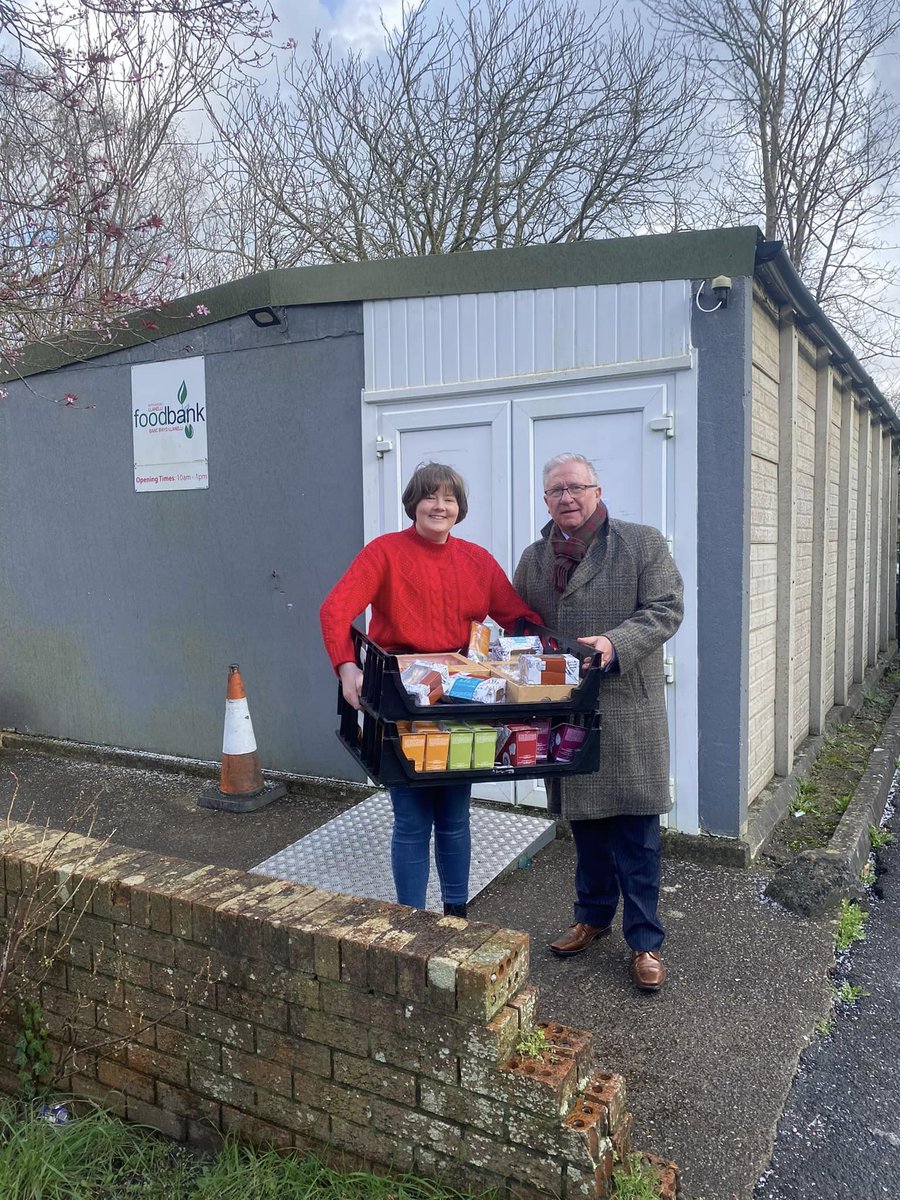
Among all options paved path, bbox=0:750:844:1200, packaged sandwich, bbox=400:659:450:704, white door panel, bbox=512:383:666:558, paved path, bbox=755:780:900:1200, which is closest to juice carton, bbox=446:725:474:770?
packaged sandwich, bbox=400:659:450:704

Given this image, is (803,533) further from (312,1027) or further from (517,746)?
(312,1027)

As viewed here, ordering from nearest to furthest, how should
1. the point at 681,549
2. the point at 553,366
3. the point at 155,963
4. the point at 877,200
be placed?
the point at 155,963 < the point at 681,549 < the point at 553,366 < the point at 877,200

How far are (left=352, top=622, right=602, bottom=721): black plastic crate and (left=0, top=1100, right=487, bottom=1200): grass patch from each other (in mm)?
1179

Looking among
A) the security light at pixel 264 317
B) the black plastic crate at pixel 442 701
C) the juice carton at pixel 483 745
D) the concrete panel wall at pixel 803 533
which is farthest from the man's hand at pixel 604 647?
the security light at pixel 264 317

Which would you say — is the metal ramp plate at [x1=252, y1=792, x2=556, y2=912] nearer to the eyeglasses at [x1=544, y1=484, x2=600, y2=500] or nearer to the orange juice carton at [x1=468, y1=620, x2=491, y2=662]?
the orange juice carton at [x1=468, y1=620, x2=491, y2=662]

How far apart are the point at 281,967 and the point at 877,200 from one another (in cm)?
1587

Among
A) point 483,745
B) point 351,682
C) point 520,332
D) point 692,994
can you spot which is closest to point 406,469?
point 520,332

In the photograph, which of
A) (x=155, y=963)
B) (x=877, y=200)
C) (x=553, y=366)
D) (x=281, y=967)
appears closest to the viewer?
(x=281, y=967)

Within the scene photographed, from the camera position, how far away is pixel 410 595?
3.23m

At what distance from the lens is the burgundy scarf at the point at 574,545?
331 cm

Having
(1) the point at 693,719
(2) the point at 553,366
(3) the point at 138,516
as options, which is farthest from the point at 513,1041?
(3) the point at 138,516

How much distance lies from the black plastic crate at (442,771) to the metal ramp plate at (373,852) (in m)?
1.50

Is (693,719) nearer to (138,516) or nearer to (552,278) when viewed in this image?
(552,278)

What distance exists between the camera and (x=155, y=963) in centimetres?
234
